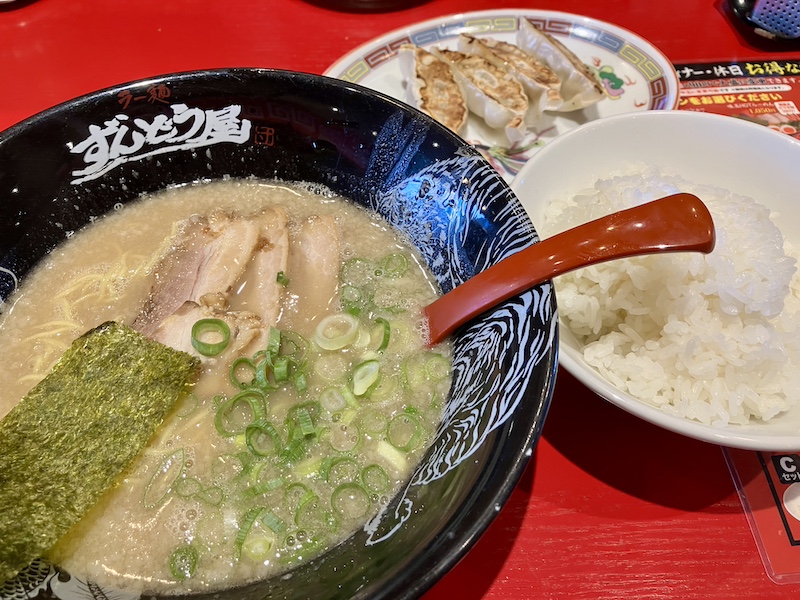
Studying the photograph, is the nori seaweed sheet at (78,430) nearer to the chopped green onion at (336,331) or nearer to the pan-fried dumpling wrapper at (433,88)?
the chopped green onion at (336,331)

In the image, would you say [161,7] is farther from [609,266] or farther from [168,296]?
[609,266]

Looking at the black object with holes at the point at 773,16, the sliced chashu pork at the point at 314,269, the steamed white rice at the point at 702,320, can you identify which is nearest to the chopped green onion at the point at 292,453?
the sliced chashu pork at the point at 314,269

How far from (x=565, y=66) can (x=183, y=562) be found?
214 cm

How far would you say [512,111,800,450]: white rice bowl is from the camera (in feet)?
4.09

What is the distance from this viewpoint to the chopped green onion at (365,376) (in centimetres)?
127

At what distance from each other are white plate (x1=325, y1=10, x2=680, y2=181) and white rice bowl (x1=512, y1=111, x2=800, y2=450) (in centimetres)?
43

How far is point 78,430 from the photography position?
1093 mm

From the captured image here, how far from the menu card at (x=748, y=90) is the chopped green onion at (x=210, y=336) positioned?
1969mm

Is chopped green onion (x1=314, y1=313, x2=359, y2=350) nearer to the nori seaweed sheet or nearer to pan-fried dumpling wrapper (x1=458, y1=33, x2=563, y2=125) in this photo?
the nori seaweed sheet

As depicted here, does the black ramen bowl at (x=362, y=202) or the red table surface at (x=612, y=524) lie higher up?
the black ramen bowl at (x=362, y=202)

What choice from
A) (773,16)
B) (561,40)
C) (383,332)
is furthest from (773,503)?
(773,16)

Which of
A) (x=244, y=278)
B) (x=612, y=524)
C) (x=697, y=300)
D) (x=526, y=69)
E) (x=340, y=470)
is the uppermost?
(x=526, y=69)

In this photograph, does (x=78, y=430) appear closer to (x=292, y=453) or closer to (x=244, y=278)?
(x=292, y=453)

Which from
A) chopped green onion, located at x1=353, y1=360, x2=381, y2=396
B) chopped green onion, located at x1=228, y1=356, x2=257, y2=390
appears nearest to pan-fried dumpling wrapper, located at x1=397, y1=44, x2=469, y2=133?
chopped green onion, located at x1=353, y1=360, x2=381, y2=396
